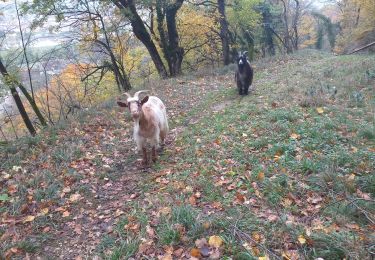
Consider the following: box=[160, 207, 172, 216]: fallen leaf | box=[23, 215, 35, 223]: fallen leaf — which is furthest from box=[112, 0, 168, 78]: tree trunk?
box=[160, 207, 172, 216]: fallen leaf

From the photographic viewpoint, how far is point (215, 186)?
5.63 meters

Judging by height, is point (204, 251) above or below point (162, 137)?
below

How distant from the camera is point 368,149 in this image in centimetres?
613

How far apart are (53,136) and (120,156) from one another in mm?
2264

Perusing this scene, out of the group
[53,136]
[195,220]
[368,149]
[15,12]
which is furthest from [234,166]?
[15,12]

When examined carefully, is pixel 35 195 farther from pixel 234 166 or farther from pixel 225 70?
pixel 225 70

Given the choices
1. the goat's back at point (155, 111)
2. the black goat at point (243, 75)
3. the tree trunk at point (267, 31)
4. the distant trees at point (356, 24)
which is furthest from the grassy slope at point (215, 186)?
the tree trunk at point (267, 31)

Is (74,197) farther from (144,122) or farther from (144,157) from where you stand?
(144,122)

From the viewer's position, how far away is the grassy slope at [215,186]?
14.0 ft

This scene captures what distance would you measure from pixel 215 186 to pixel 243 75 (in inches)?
285

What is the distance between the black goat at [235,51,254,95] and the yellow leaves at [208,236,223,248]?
28.3 ft

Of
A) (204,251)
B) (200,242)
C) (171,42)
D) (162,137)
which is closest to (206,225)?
(200,242)

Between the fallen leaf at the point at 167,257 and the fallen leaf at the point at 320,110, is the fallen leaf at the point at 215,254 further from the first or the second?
the fallen leaf at the point at 320,110

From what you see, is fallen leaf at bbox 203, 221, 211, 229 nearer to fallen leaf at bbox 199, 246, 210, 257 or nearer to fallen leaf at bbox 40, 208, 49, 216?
fallen leaf at bbox 199, 246, 210, 257
